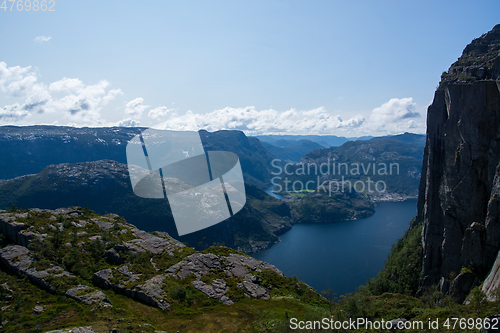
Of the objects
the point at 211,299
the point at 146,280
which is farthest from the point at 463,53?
the point at 146,280

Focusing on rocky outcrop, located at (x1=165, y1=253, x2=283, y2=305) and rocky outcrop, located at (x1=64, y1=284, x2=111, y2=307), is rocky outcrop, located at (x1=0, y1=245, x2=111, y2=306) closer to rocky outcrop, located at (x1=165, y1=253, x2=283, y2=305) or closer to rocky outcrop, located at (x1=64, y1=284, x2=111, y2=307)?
rocky outcrop, located at (x1=64, y1=284, x2=111, y2=307)

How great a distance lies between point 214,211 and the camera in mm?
159000

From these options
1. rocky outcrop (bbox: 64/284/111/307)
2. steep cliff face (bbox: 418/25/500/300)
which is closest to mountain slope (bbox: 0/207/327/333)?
rocky outcrop (bbox: 64/284/111/307)

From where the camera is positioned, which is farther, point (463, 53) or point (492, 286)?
point (463, 53)

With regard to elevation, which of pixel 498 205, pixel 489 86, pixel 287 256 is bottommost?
pixel 287 256

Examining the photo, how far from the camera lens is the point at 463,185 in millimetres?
36188

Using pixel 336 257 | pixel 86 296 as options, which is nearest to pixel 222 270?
pixel 86 296

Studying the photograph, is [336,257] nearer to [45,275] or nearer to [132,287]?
Answer: [132,287]

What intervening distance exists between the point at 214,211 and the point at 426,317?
141 meters

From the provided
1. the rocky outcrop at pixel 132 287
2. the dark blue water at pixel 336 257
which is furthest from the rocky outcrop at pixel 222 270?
the dark blue water at pixel 336 257

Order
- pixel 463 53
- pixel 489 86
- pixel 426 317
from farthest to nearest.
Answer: pixel 463 53 < pixel 489 86 < pixel 426 317

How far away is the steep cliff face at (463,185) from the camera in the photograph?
33281 millimetres

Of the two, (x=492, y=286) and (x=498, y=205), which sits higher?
(x=498, y=205)

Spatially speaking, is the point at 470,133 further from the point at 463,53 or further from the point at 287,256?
the point at 287,256
